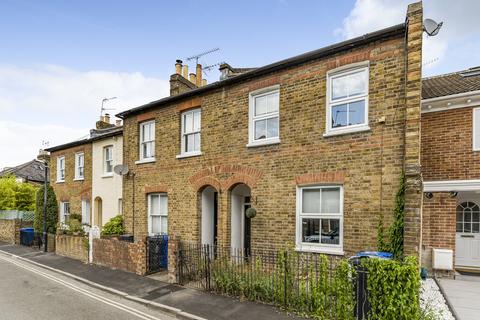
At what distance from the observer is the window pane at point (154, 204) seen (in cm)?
→ 1244

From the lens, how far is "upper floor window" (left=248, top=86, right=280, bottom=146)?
9328mm

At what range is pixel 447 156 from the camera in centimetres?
969

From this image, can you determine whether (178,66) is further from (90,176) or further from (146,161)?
(90,176)

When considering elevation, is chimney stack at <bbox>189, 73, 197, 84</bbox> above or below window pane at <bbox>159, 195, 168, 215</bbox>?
above

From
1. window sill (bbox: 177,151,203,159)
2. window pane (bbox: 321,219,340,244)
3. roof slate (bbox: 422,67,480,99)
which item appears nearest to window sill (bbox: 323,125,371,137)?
window pane (bbox: 321,219,340,244)

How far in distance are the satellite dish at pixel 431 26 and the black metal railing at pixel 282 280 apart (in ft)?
18.1

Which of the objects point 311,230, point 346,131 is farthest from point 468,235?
point 346,131

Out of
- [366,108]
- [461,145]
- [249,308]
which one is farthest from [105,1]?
[461,145]

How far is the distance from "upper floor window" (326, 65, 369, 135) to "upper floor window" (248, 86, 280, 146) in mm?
1653

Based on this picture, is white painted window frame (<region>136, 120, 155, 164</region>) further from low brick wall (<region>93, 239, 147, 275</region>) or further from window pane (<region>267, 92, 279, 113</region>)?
window pane (<region>267, 92, 279, 113</region>)

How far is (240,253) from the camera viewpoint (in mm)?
8172

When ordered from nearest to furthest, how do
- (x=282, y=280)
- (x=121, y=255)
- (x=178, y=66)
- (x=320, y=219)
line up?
(x=282, y=280) → (x=320, y=219) → (x=121, y=255) → (x=178, y=66)

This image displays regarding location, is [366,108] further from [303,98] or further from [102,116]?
[102,116]

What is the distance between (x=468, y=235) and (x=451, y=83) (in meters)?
5.63
